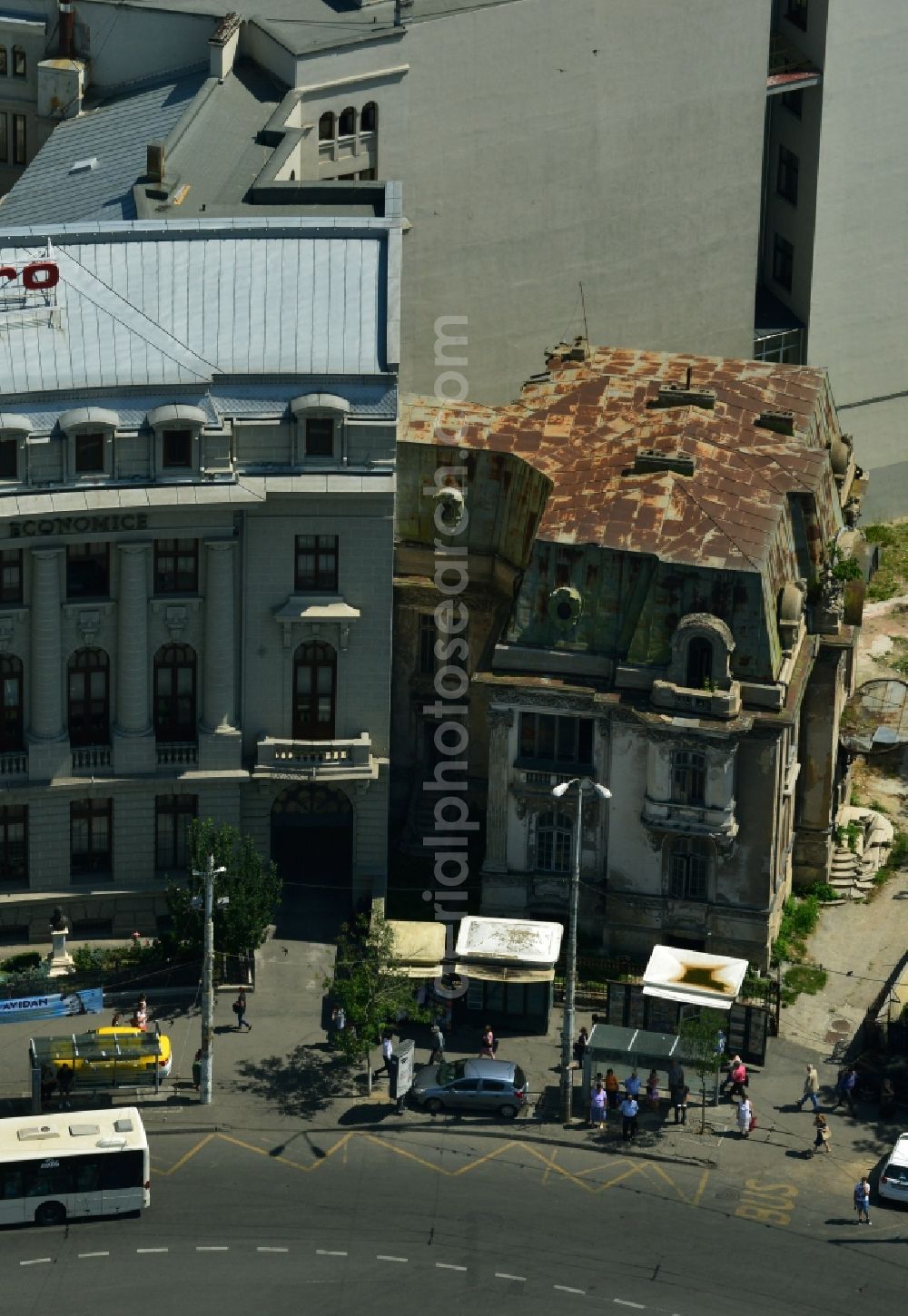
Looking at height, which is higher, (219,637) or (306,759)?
(219,637)

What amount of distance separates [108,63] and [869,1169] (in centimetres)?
7333

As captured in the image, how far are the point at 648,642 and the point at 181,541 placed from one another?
21.8 metres

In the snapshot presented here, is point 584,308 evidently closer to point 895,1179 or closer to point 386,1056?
point 386,1056

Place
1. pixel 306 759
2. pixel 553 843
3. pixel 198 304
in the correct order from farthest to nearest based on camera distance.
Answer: pixel 553 843
pixel 306 759
pixel 198 304

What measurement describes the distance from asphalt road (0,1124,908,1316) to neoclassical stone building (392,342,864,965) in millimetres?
16682

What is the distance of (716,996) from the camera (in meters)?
153

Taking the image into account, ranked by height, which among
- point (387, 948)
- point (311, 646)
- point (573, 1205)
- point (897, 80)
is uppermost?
point (897, 80)

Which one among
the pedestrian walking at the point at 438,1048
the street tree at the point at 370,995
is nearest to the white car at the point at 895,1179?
the pedestrian walking at the point at 438,1048

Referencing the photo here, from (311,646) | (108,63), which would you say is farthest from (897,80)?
(311,646)

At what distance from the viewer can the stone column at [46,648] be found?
154 metres

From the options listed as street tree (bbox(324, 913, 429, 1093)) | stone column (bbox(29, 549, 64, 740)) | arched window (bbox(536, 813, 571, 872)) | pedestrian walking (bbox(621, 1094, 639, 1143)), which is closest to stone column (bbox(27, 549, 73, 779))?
stone column (bbox(29, 549, 64, 740))

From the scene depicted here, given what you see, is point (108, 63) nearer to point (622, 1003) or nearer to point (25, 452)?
point (25, 452)

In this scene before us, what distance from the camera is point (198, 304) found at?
15525cm

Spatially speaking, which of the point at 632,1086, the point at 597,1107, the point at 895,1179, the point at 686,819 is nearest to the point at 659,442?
the point at 686,819
